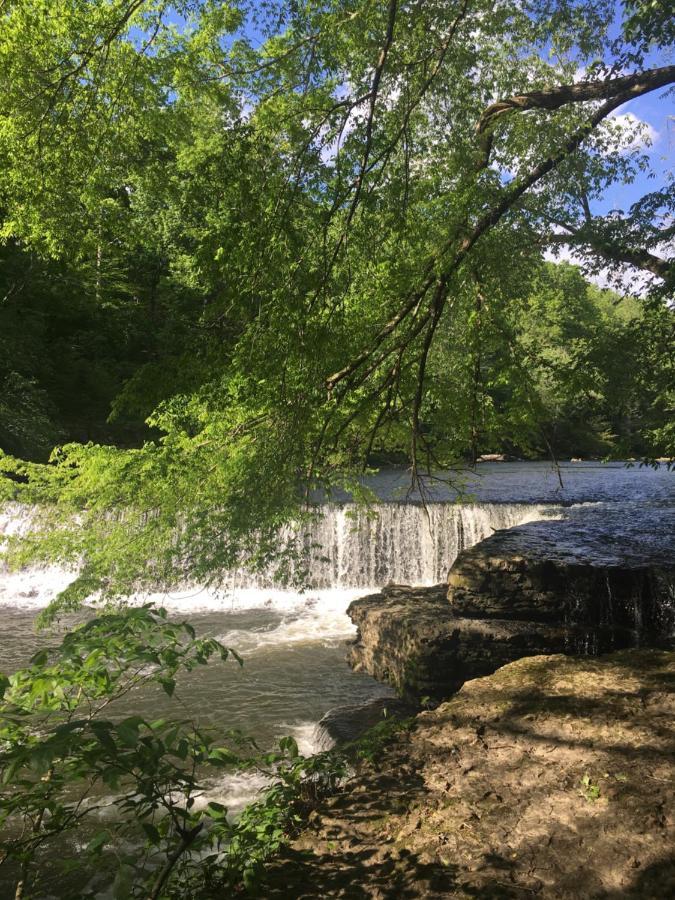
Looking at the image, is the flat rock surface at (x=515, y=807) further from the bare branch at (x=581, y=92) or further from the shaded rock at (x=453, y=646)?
the bare branch at (x=581, y=92)

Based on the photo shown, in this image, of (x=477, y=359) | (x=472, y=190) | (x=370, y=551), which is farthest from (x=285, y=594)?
(x=472, y=190)

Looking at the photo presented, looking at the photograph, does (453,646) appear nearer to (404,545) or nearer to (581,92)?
(404,545)

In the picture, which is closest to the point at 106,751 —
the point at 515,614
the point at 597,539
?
the point at 515,614

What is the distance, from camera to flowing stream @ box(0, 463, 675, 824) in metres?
6.96

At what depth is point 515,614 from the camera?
24.5 feet

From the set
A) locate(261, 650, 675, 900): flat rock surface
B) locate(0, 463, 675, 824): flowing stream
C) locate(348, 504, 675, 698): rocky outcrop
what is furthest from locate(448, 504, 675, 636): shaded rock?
locate(261, 650, 675, 900): flat rock surface

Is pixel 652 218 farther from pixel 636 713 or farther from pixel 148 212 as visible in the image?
pixel 148 212

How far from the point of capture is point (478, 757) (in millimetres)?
3793

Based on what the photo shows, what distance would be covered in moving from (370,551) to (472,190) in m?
8.77

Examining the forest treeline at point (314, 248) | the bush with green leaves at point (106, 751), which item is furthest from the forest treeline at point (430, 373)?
the bush with green leaves at point (106, 751)

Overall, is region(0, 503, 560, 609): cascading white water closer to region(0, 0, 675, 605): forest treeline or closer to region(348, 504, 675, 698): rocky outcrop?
region(348, 504, 675, 698): rocky outcrop

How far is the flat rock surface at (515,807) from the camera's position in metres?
2.74

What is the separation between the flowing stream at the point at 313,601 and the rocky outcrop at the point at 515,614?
776 mm

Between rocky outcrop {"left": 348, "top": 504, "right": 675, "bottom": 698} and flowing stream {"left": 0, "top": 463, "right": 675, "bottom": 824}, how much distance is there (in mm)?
776
